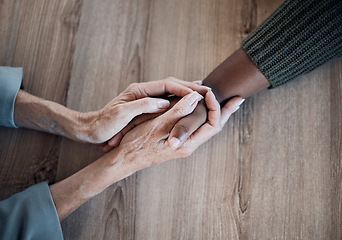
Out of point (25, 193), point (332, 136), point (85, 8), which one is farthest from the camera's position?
point (85, 8)

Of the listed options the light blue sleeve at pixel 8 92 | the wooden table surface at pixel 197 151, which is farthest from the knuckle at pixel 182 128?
the light blue sleeve at pixel 8 92

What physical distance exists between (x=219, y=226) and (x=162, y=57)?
66 cm

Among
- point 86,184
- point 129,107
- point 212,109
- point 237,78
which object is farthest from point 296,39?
point 86,184

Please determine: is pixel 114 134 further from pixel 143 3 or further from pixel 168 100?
pixel 143 3

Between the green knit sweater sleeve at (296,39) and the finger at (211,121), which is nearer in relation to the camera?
the green knit sweater sleeve at (296,39)

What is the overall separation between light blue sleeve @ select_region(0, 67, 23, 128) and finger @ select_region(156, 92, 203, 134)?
1.65 feet

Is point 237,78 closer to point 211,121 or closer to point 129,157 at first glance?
point 211,121

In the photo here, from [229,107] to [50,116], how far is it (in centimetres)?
62

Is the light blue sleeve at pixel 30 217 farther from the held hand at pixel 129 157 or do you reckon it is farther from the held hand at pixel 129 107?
the held hand at pixel 129 107

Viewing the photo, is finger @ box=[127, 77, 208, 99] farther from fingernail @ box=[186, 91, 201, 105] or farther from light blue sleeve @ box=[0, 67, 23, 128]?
light blue sleeve @ box=[0, 67, 23, 128]

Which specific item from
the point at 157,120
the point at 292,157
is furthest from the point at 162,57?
the point at 292,157

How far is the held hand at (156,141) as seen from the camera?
2.62ft

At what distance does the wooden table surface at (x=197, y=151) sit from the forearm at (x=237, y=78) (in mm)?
120

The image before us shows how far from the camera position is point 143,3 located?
101cm
